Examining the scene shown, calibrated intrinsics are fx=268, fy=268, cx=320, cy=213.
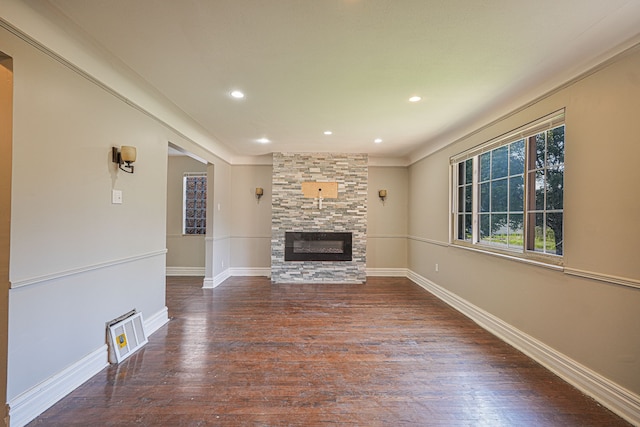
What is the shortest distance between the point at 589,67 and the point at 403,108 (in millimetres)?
1462

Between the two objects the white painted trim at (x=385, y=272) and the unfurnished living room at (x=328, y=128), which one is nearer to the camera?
the unfurnished living room at (x=328, y=128)

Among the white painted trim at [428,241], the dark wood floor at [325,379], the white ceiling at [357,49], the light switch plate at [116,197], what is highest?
the white ceiling at [357,49]

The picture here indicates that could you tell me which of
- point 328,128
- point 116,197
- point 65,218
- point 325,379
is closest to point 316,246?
point 328,128

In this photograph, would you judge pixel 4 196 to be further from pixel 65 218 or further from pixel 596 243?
pixel 596 243

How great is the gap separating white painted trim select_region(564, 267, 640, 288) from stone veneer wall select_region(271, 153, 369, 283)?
339 centimetres

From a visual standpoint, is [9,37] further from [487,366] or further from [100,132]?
[487,366]

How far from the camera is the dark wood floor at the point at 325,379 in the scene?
1.73m

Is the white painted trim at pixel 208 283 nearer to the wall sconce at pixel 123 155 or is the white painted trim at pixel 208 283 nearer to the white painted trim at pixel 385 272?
the wall sconce at pixel 123 155

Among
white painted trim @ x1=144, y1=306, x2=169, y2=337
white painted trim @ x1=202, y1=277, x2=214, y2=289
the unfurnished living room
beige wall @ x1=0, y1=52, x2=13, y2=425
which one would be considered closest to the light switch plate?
the unfurnished living room

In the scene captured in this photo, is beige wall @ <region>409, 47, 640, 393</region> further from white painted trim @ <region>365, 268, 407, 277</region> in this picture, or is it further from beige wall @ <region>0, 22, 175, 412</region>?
beige wall @ <region>0, 22, 175, 412</region>

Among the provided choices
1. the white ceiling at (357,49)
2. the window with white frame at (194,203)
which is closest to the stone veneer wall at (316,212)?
the window with white frame at (194,203)

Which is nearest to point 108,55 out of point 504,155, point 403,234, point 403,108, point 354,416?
point 403,108

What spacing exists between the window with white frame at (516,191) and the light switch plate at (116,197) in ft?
12.5

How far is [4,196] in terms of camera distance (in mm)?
A: 1551
